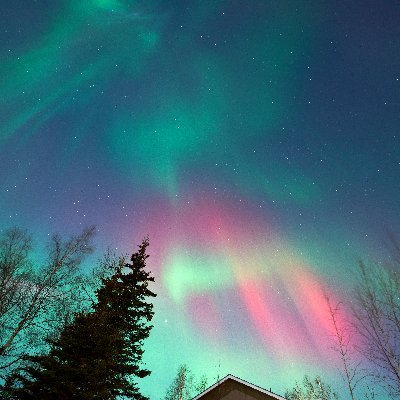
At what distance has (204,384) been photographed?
48594mm

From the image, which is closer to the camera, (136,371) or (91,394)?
(91,394)

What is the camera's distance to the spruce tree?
1269cm

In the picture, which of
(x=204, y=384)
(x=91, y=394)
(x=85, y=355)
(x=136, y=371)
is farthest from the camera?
(x=204, y=384)

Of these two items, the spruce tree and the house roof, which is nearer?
the spruce tree

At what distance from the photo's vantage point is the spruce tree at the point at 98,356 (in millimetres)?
12688

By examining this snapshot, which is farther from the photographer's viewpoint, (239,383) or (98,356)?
(239,383)

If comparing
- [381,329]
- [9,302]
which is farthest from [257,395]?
[9,302]

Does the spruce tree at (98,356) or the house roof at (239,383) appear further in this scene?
the house roof at (239,383)

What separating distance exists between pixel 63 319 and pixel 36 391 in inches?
258

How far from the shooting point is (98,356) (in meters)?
13.8

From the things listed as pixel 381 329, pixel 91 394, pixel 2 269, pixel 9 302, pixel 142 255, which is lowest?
pixel 91 394

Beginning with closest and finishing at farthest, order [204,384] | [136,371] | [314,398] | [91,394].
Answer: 1. [91,394]
2. [136,371]
3. [314,398]
4. [204,384]

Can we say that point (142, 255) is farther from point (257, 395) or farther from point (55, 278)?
point (257, 395)

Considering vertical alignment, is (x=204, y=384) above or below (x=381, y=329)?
above
